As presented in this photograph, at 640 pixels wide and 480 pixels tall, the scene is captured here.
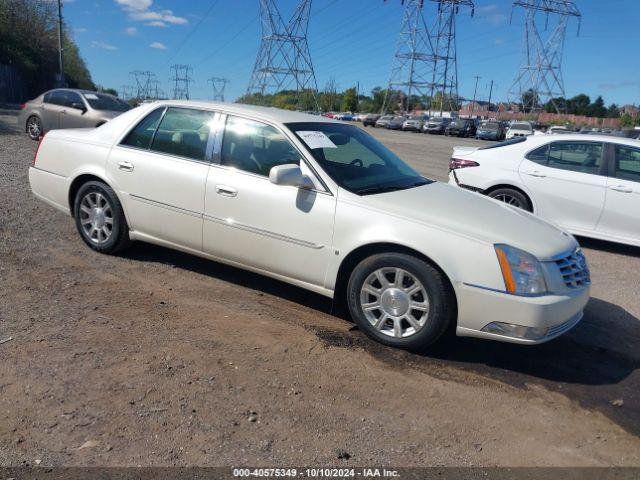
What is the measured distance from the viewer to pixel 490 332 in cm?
382

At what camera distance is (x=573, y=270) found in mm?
4098

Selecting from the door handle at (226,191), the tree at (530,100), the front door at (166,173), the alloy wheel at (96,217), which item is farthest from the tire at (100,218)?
the tree at (530,100)

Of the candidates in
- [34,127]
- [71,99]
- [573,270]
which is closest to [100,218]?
[573,270]

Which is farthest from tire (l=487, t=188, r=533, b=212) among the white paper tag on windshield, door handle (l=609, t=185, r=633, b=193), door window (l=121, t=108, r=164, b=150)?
door window (l=121, t=108, r=164, b=150)

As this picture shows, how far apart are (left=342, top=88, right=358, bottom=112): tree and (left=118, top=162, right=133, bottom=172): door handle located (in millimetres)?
123089

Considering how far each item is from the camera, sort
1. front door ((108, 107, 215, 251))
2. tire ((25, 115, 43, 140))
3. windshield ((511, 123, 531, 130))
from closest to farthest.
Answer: front door ((108, 107, 215, 251))
tire ((25, 115, 43, 140))
windshield ((511, 123, 531, 130))

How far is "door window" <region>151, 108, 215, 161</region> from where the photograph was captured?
499 centimetres

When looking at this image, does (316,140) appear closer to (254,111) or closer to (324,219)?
(254,111)

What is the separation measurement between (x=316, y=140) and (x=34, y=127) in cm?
1304

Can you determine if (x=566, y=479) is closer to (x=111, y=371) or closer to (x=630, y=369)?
(x=630, y=369)

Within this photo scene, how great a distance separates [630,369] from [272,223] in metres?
2.89

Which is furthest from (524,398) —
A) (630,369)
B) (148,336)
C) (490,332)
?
(148,336)

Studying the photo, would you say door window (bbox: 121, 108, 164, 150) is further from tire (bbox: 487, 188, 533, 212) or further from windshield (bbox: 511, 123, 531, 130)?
windshield (bbox: 511, 123, 531, 130)

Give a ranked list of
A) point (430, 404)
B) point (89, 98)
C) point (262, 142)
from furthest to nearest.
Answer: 1. point (89, 98)
2. point (262, 142)
3. point (430, 404)
